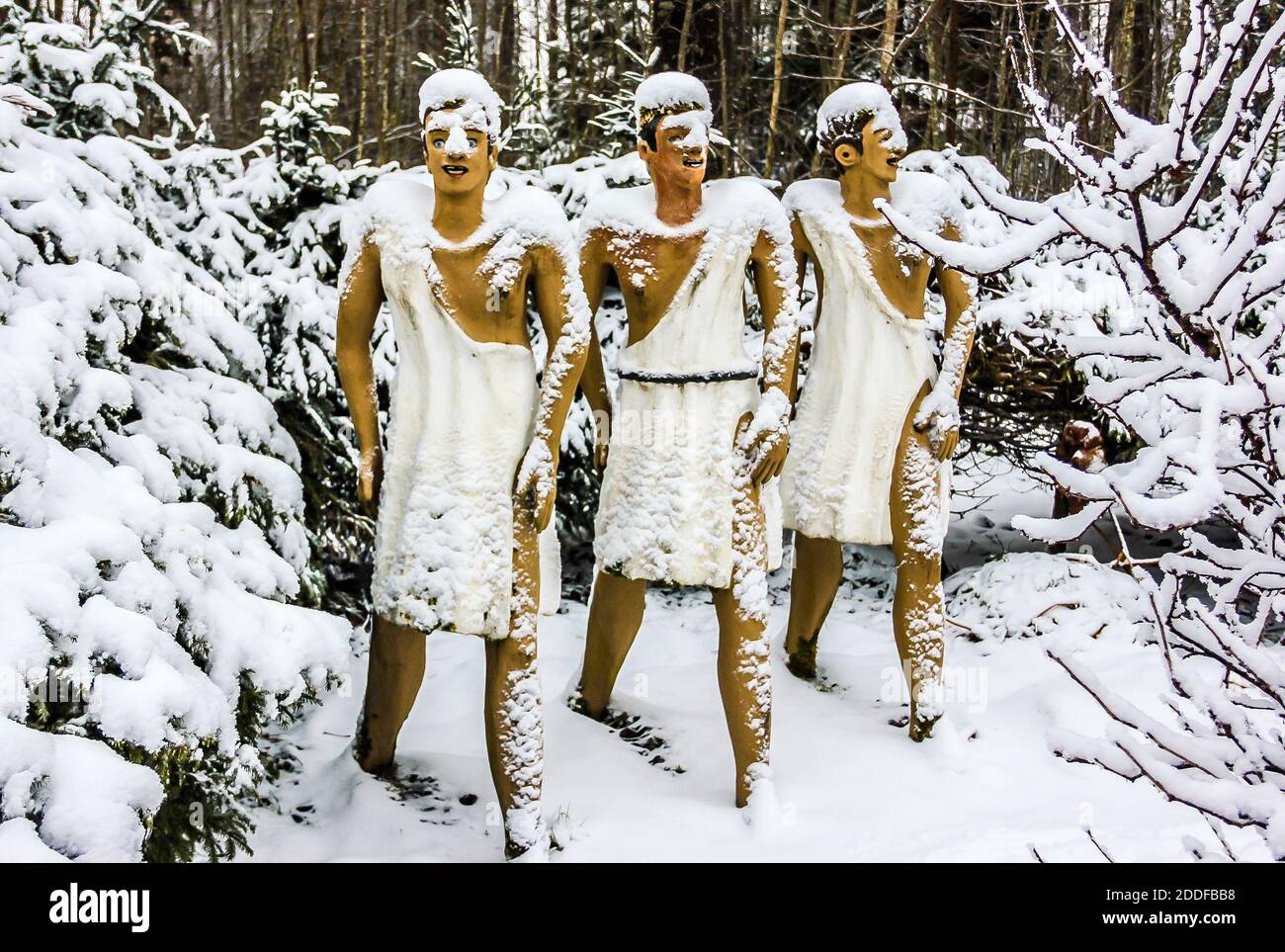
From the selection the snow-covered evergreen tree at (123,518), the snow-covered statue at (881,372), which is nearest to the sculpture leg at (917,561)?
the snow-covered statue at (881,372)

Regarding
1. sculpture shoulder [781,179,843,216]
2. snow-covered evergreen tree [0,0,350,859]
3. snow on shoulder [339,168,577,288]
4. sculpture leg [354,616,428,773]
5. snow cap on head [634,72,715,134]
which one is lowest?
sculpture leg [354,616,428,773]

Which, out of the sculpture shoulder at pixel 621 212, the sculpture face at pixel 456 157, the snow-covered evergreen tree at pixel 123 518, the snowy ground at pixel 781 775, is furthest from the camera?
the sculpture shoulder at pixel 621 212

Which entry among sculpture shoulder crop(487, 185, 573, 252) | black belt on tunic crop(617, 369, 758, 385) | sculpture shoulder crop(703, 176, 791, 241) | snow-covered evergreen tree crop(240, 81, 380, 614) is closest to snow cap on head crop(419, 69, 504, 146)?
sculpture shoulder crop(487, 185, 573, 252)

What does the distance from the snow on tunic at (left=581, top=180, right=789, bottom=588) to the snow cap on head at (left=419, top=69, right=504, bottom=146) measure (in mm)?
586

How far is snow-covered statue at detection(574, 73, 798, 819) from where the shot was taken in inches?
133

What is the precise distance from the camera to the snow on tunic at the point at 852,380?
12.7 feet

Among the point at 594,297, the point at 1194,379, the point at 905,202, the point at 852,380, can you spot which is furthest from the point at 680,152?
the point at 1194,379

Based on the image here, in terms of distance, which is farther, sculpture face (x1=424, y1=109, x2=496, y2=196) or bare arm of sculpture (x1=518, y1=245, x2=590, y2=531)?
bare arm of sculpture (x1=518, y1=245, x2=590, y2=531)

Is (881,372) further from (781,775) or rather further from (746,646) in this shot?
(781,775)

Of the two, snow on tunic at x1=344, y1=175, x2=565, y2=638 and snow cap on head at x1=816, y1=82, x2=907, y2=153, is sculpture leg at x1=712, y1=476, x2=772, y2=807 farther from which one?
snow cap on head at x1=816, y1=82, x2=907, y2=153

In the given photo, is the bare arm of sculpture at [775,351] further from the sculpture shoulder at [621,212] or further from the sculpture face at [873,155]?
the sculpture face at [873,155]

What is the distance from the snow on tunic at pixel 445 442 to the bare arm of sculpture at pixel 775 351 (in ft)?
2.30
